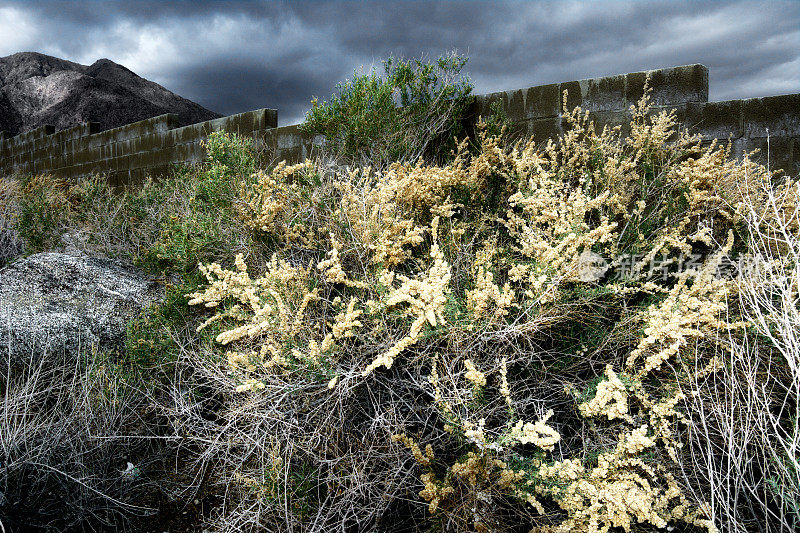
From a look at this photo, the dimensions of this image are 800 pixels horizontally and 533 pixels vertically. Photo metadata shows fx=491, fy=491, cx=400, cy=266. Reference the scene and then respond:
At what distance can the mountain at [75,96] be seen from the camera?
45.1 ft

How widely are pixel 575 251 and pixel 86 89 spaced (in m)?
16.3

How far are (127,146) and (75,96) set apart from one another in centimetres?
871

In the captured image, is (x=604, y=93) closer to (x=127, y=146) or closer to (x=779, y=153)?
(x=779, y=153)

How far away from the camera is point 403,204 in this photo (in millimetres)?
2902

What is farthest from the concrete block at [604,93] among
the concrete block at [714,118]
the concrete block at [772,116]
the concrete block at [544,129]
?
the concrete block at [772,116]

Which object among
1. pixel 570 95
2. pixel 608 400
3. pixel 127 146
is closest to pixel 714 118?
pixel 570 95

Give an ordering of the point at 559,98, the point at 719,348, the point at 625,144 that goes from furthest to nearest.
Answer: the point at 559,98
the point at 625,144
the point at 719,348

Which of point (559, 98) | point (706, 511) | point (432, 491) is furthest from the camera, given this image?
point (559, 98)

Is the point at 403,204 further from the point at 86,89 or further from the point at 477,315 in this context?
the point at 86,89

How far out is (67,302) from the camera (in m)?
3.24

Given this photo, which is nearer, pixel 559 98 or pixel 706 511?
pixel 706 511

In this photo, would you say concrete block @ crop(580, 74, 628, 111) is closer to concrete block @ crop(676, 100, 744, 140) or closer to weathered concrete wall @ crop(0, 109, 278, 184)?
concrete block @ crop(676, 100, 744, 140)

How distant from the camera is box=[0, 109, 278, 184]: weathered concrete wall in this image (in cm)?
585

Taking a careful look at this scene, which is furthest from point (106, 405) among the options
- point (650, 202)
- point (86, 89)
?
point (86, 89)
